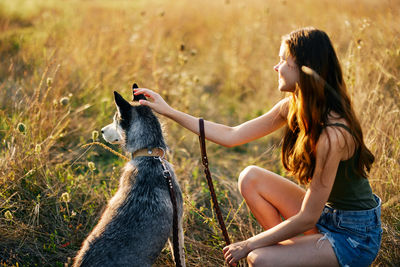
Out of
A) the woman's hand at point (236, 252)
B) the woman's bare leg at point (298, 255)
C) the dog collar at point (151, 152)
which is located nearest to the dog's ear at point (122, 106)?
the dog collar at point (151, 152)

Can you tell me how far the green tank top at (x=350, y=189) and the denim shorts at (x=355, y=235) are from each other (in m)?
0.05

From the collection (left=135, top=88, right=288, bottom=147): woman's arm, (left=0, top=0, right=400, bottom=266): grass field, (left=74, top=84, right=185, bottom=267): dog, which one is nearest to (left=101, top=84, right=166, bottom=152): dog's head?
(left=74, top=84, right=185, bottom=267): dog

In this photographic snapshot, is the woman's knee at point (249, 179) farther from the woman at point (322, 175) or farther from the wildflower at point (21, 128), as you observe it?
the wildflower at point (21, 128)

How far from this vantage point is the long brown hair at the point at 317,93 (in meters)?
2.28

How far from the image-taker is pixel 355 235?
239cm

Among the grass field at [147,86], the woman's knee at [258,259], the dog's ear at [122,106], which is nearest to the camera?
the woman's knee at [258,259]

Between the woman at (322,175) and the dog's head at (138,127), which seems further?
the dog's head at (138,127)

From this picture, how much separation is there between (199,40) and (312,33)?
23.4 ft

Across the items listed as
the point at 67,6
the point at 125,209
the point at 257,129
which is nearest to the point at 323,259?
the point at 257,129

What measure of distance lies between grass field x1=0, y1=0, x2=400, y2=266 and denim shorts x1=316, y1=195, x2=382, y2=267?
0.68m

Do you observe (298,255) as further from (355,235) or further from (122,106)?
(122,106)

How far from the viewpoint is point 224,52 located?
8227 millimetres

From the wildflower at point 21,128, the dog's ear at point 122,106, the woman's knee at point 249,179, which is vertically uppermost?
the dog's ear at point 122,106

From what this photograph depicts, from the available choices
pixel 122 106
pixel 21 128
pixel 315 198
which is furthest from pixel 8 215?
pixel 315 198
